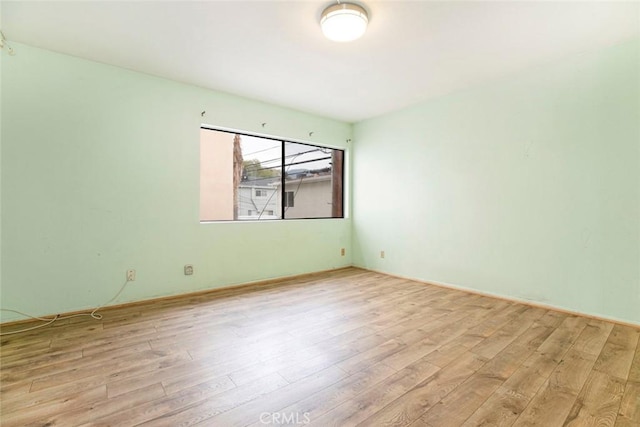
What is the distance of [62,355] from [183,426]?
1334 mm

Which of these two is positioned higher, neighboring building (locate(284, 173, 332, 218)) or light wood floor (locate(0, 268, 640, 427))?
neighboring building (locate(284, 173, 332, 218))

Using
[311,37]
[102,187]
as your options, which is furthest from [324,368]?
[102,187]

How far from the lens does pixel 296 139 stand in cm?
430

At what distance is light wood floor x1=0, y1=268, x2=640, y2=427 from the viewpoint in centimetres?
144

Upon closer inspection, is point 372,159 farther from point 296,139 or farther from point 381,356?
point 381,356

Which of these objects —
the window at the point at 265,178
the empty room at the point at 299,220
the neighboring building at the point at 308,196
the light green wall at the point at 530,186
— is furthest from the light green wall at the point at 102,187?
the light green wall at the point at 530,186

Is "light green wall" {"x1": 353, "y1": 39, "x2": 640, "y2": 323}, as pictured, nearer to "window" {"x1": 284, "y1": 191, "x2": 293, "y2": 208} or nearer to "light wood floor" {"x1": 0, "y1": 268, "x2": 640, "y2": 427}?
"light wood floor" {"x1": 0, "y1": 268, "x2": 640, "y2": 427}

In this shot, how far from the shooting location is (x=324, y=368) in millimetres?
1841

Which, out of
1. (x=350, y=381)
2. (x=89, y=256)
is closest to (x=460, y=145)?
(x=350, y=381)

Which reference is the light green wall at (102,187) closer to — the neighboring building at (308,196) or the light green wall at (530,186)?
the neighboring building at (308,196)

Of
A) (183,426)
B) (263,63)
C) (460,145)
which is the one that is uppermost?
(263,63)
